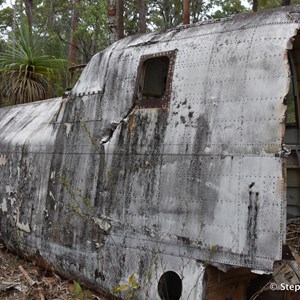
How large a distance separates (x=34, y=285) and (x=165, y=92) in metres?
3.72

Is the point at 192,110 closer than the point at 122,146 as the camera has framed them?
Yes

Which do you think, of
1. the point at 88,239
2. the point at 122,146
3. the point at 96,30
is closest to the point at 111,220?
the point at 88,239

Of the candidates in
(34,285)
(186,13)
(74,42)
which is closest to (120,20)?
(186,13)

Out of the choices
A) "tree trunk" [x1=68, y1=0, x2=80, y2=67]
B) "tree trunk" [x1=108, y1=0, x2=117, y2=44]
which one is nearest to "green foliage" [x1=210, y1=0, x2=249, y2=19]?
"tree trunk" [x1=68, y1=0, x2=80, y2=67]

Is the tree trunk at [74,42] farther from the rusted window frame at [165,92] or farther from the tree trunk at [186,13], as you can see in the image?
the rusted window frame at [165,92]

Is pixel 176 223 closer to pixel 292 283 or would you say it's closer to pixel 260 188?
pixel 260 188

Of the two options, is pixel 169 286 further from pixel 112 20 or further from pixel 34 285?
pixel 112 20

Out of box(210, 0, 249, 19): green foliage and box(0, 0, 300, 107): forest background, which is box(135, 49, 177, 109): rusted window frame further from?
box(210, 0, 249, 19): green foliage

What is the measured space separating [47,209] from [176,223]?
2888 mm

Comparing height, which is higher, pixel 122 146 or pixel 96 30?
pixel 96 30

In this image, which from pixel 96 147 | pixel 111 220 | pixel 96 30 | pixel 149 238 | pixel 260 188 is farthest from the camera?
pixel 96 30

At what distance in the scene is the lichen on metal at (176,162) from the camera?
4.77m

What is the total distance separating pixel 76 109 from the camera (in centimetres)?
723

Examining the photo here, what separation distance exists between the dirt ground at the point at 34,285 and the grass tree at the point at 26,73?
210 inches
